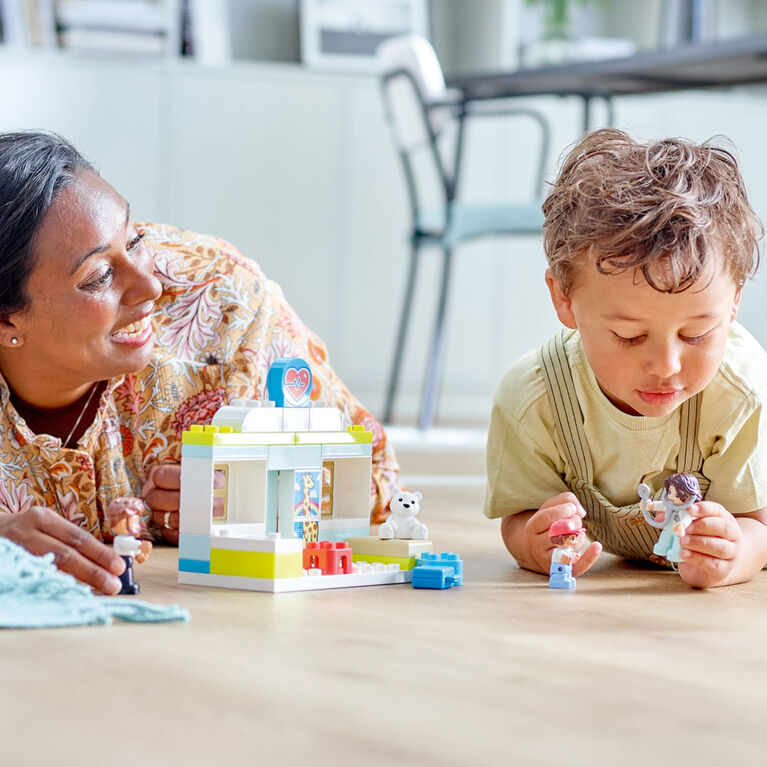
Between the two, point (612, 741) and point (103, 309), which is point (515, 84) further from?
point (612, 741)

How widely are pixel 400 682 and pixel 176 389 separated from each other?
80 cm

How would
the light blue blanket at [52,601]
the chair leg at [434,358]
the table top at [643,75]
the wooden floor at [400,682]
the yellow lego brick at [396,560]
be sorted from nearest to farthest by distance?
the wooden floor at [400,682] < the light blue blanket at [52,601] < the yellow lego brick at [396,560] < the table top at [643,75] < the chair leg at [434,358]

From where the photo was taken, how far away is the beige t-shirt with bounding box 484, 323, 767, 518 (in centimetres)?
136

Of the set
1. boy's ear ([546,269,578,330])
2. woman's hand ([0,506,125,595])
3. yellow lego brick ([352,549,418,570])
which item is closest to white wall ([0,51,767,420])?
boy's ear ([546,269,578,330])

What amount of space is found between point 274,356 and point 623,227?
1.98ft

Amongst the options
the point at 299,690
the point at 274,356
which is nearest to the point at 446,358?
the point at 274,356

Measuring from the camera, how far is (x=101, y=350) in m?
1.40

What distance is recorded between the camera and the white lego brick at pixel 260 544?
1224 millimetres

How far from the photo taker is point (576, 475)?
56.8 inches

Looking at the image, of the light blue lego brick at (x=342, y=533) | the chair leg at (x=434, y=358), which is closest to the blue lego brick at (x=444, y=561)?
the light blue lego brick at (x=342, y=533)

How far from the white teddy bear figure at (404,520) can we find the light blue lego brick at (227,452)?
160 millimetres

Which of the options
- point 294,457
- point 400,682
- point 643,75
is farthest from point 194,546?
point 643,75

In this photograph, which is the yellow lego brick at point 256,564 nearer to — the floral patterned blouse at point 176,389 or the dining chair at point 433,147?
the floral patterned blouse at point 176,389

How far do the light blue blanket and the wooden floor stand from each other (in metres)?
0.02
